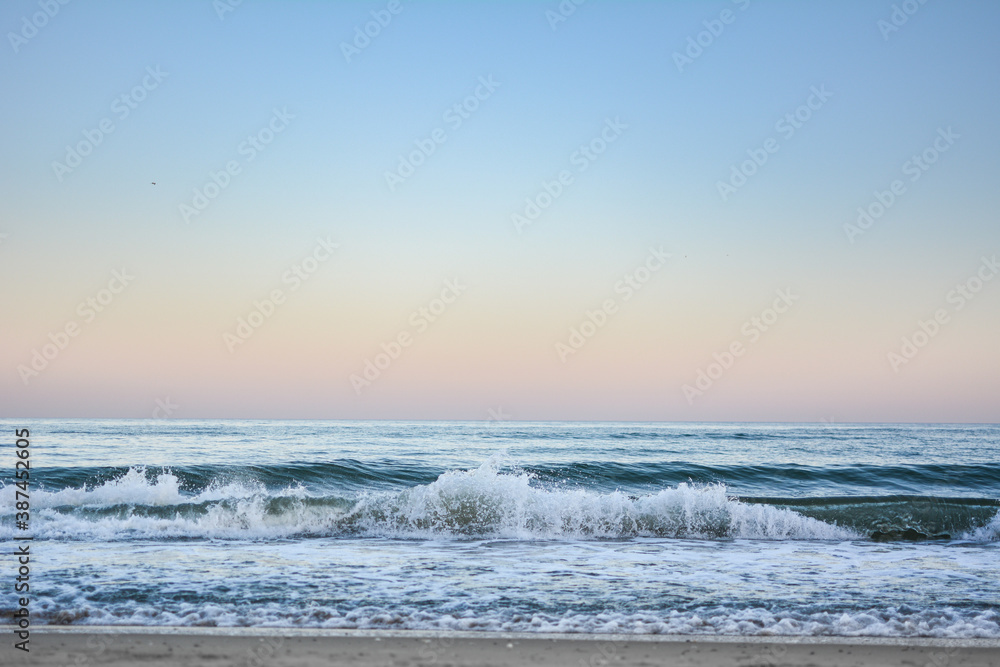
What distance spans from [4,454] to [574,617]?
23.2m

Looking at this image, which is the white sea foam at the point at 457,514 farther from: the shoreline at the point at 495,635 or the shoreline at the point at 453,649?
the shoreline at the point at 453,649

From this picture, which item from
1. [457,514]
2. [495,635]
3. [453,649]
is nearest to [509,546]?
[457,514]

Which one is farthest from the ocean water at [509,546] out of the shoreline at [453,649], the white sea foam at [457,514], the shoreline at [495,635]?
the shoreline at [453,649]

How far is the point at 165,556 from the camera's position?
30.3 feet

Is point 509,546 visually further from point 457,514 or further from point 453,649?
point 453,649

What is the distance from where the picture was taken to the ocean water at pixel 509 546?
6418mm

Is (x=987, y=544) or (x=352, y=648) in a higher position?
(x=352, y=648)

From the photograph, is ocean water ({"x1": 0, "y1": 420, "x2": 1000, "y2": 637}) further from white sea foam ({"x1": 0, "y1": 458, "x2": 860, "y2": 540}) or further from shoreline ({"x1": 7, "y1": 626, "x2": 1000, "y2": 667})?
shoreline ({"x1": 7, "y1": 626, "x2": 1000, "y2": 667})

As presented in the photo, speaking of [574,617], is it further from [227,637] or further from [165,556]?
[165,556]

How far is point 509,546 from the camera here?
1073 centimetres

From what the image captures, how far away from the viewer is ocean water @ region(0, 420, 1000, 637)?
21.1 ft

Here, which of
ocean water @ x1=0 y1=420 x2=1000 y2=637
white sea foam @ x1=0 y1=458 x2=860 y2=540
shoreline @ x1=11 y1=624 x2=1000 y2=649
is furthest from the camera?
white sea foam @ x1=0 y1=458 x2=860 y2=540

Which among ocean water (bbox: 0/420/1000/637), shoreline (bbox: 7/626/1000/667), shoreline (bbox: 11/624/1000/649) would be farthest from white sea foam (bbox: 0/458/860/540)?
shoreline (bbox: 7/626/1000/667)

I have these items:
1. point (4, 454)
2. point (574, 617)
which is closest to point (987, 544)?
point (574, 617)
